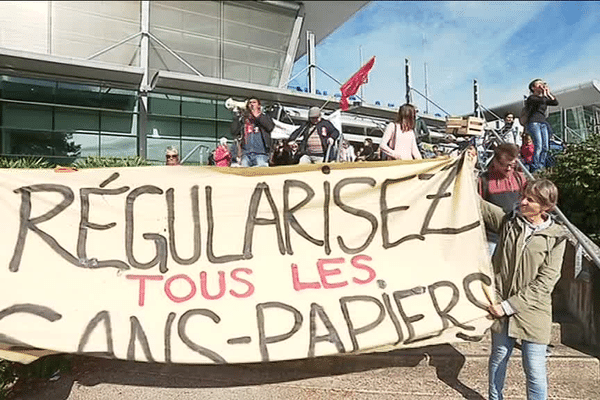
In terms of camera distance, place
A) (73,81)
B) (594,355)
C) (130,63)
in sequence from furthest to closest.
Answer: (130,63) < (73,81) < (594,355)

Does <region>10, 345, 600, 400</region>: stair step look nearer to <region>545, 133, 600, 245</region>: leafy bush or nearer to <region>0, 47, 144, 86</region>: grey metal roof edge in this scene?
<region>545, 133, 600, 245</region>: leafy bush

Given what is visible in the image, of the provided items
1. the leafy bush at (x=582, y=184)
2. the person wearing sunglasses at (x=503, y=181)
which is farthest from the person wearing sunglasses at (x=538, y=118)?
the person wearing sunglasses at (x=503, y=181)

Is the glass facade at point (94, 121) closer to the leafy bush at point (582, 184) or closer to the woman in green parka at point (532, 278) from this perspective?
the leafy bush at point (582, 184)

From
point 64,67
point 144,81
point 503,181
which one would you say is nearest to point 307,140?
point 503,181

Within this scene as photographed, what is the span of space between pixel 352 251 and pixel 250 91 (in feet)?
40.6

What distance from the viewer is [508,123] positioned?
8.38 metres

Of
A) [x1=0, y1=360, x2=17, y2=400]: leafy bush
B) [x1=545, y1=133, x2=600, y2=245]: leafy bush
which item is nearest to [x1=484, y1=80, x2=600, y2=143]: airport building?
[x1=545, y1=133, x2=600, y2=245]: leafy bush

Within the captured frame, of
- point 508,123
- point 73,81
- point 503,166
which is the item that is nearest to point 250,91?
point 73,81

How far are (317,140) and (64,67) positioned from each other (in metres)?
9.36

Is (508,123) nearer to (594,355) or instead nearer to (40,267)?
(594,355)

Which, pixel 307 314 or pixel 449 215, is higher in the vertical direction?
pixel 449 215

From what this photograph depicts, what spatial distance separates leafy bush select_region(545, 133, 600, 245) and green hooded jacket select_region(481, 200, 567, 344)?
7.30ft

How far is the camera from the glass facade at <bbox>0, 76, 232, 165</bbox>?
13.0m

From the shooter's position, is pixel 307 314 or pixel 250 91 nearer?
pixel 307 314
